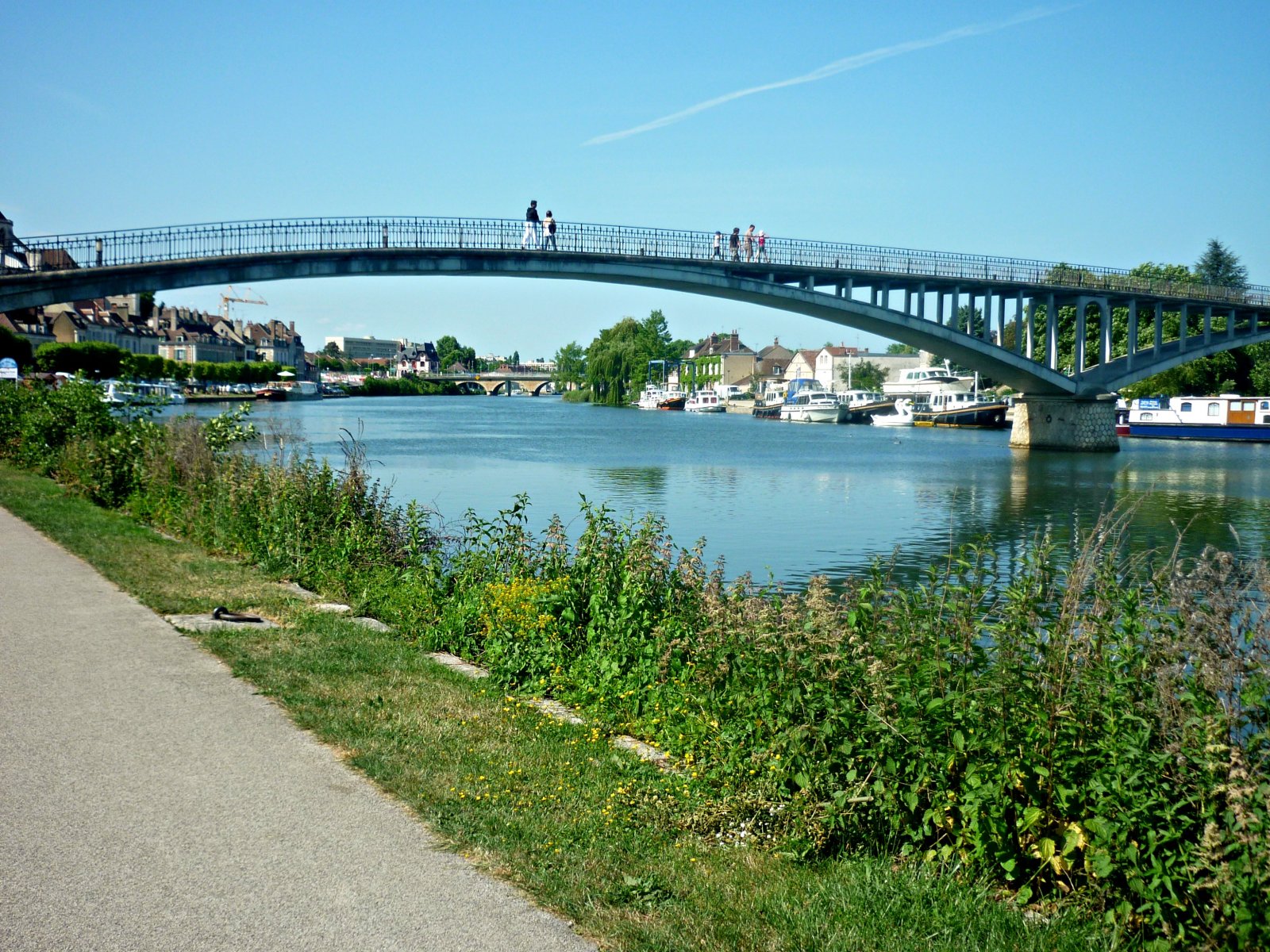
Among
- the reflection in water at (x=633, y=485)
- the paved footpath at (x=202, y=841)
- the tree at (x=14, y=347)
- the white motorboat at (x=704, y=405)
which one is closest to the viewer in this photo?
the paved footpath at (x=202, y=841)

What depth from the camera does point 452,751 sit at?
5.93 m

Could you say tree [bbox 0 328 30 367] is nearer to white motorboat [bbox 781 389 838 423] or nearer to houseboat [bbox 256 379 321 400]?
houseboat [bbox 256 379 321 400]

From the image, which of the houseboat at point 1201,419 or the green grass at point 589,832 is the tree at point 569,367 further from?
the green grass at point 589,832

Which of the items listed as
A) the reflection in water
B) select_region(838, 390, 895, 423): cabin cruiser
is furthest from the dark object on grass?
select_region(838, 390, 895, 423): cabin cruiser

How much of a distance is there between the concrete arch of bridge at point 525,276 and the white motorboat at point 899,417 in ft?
114

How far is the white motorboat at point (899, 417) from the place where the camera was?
3509 inches

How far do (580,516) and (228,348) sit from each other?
169842mm

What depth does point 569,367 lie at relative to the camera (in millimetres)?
182625

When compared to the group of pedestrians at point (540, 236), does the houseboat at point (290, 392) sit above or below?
below

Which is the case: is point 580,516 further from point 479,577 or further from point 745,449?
point 745,449

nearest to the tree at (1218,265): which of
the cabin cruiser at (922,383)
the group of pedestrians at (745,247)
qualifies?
the cabin cruiser at (922,383)

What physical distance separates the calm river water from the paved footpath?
10.6ft

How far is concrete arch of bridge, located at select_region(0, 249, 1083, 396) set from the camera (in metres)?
35.2

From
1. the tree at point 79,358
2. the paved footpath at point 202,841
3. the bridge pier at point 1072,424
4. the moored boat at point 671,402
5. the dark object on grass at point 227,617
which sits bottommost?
the paved footpath at point 202,841
